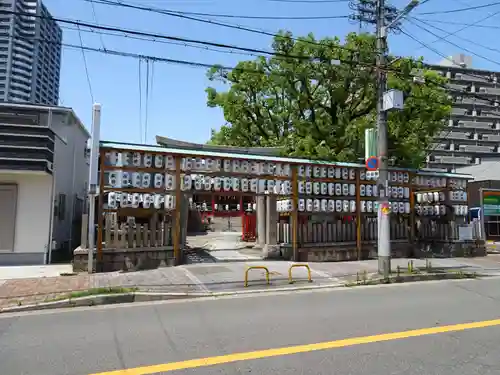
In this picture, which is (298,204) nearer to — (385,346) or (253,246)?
(253,246)

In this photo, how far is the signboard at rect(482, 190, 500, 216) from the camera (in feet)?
83.8

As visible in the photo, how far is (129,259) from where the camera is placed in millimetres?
12094

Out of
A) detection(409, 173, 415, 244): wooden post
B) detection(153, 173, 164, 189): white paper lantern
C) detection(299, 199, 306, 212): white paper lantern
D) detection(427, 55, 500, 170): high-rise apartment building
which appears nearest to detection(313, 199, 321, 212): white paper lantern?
detection(299, 199, 306, 212): white paper lantern

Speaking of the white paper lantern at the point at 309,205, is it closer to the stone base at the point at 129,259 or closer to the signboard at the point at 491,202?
the stone base at the point at 129,259

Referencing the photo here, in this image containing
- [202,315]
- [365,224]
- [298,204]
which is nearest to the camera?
[202,315]

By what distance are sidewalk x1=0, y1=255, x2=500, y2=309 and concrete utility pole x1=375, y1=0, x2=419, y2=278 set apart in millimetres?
859

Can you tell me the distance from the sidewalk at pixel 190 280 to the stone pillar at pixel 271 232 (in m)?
1.26

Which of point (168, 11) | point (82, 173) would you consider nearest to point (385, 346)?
point (168, 11)

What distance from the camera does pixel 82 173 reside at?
Result: 62.5 feet

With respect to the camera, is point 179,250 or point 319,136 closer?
point 179,250

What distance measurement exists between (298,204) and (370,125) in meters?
7.11

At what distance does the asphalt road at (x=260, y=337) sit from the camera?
4.81m

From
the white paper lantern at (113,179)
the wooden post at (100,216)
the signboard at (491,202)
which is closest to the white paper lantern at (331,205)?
the white paper lantern at (113,179)

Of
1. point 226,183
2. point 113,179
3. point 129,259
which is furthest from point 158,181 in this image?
point 129,259
